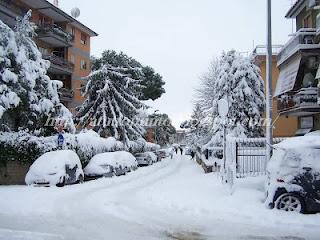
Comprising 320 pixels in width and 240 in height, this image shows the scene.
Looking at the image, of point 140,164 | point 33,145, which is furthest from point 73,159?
point 140,164

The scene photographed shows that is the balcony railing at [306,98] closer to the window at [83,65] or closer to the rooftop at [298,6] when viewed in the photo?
the rooftop at [298,6]

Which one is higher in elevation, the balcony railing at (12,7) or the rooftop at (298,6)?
the balcony railing at (12,7)

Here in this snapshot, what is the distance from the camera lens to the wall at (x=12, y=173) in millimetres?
19375

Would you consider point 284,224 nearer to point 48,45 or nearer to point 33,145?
point 33,145

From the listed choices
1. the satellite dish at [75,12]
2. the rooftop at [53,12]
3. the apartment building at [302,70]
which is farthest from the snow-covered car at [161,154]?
the apartment building at [302,70]

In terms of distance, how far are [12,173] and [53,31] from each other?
2147 cm

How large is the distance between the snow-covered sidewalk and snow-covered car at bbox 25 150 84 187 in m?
2.50

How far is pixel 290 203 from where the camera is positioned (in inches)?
428

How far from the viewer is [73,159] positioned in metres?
19.7

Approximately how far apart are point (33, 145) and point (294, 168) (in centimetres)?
1327

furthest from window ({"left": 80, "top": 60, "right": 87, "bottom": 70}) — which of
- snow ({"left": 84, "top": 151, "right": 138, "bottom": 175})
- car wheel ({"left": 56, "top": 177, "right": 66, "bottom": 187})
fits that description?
car wheel ({"left": 56, "top": 177, "right": 66, "bottom": 187})

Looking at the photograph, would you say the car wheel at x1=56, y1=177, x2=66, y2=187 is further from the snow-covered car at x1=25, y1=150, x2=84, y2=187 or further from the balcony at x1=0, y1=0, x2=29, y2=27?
the balcony at x1=0, y1=0, x2=29, y2=27

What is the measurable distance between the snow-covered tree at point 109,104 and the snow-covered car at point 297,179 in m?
26.2

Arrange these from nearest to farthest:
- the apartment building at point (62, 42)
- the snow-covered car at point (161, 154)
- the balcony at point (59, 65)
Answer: the apartment building at point (62, 42) → the balcony at point (59, 65) → the snow-covered car at point (161, 154)
